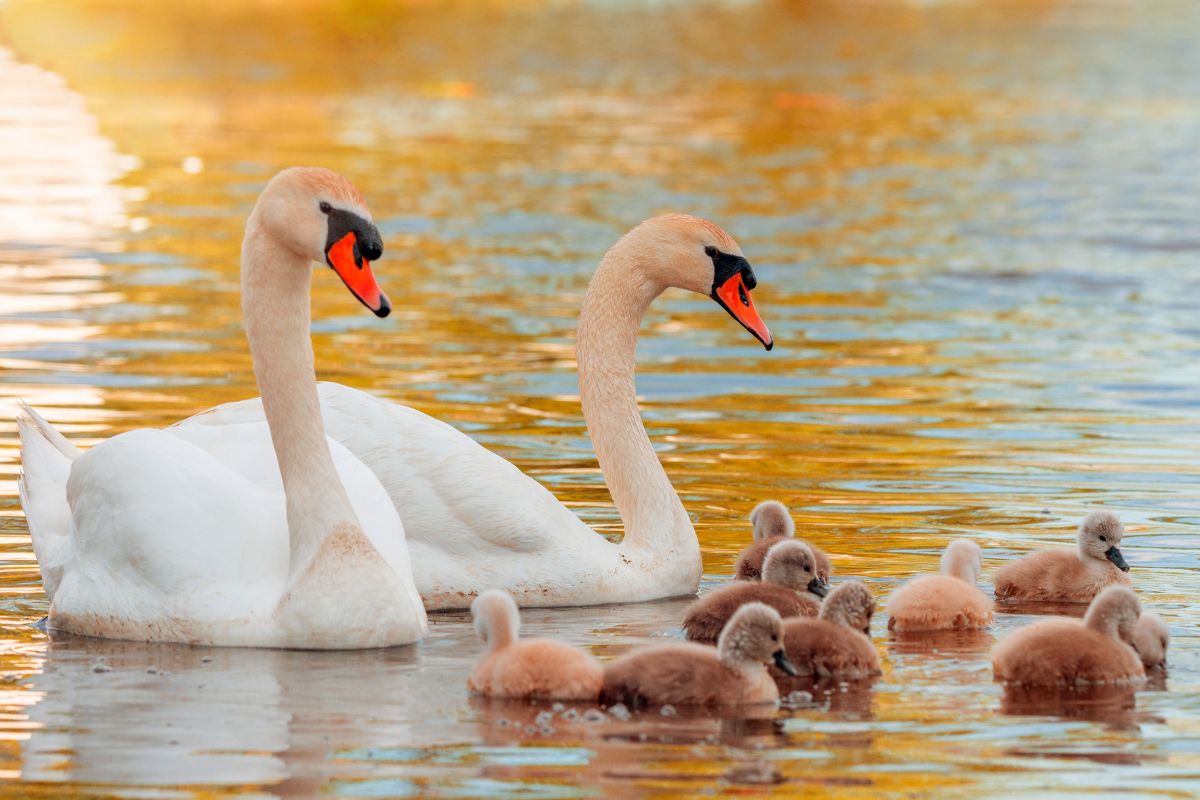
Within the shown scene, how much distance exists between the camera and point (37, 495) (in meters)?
9.96

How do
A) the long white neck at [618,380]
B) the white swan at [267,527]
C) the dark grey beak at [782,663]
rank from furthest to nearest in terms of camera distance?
the long white neck at [618,380] < the white swan at [267,527] < the dark grey beak at [782,663]

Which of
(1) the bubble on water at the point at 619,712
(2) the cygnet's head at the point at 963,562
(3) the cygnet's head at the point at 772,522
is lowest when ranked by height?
(1) the bubble on water at the point at 619,712

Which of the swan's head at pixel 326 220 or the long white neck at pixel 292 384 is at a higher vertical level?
the swan's head at pixel 326 220

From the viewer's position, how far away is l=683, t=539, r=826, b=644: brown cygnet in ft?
29.6

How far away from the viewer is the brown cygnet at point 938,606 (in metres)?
9.19

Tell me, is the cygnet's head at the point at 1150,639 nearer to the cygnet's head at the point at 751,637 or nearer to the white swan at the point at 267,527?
the cygnet's head at the point at 751,637

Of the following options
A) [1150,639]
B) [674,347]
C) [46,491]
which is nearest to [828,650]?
[1150,639]

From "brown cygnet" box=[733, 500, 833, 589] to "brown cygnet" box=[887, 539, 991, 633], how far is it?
0.52m

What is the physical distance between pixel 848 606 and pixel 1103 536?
1731 mm

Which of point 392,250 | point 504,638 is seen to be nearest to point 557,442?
point 504,638

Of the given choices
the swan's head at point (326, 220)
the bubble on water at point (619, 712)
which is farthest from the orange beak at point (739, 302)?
the bubble on water at point (619, 712)

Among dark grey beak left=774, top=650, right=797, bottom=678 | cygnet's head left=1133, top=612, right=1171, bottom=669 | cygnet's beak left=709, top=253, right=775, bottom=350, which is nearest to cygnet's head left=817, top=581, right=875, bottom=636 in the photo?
dark grey beak left=774, top=650, right=797, bottom=678

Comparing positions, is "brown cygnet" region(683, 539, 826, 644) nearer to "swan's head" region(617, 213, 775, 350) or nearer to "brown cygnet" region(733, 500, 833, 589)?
"brown cygnet" region(733, 500, 833, 589)

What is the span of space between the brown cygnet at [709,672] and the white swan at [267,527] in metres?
1.40
